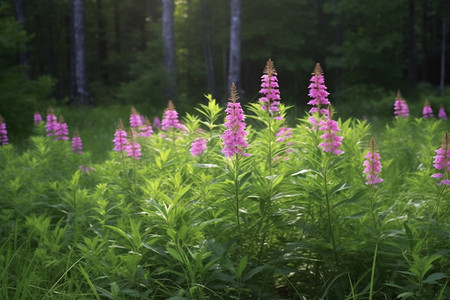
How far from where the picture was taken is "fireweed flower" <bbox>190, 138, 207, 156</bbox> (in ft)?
13.0

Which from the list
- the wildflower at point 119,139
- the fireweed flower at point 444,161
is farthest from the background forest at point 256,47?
the fireweed flower at point 444,161

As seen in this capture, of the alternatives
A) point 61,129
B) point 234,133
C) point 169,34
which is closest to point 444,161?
point 234,133

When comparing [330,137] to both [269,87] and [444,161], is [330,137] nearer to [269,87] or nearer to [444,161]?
[269,87]

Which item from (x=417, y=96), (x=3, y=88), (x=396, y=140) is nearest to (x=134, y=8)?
(x=417, y=96)

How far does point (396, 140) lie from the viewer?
252 inches

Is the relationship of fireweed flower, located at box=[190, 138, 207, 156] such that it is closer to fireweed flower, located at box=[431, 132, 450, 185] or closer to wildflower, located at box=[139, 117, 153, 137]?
wildflower, located at box=[139, 117, 153, 137]

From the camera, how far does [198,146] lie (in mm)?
3971

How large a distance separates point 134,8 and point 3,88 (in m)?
32.1

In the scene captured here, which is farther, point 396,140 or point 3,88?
point 3,88

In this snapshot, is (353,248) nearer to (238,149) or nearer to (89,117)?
(238,149)

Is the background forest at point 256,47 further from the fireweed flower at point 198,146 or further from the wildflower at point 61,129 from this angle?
the fireweed flower at point 198,146

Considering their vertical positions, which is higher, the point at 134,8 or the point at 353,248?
the point at 134,8

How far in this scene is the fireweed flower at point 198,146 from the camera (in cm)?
395

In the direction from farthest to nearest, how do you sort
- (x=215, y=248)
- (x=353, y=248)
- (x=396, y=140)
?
1. (x=396, y=140)
2. (x=353, y=248)
3. (x=215, y=248)
